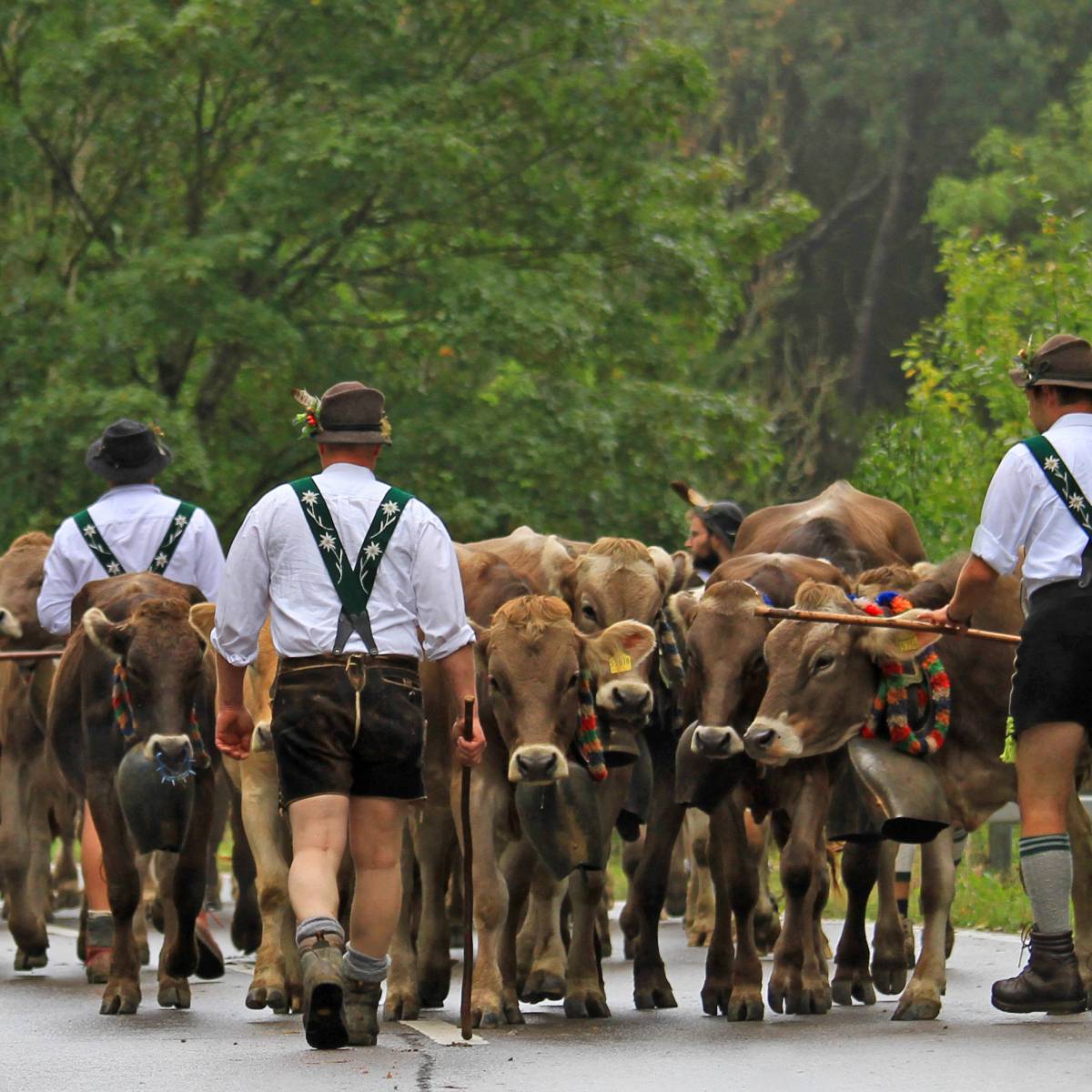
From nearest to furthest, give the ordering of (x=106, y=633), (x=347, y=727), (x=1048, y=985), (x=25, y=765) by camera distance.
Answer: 1. (x=1048, y=985)
2. (x=347, y=727)
3. (x=106, y=633)
4. (x=25, y=765)

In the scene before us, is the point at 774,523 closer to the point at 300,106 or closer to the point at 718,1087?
the point at 718,1087

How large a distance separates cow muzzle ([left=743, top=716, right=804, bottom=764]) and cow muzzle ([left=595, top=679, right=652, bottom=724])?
55 cm

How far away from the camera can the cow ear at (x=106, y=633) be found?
1144cm

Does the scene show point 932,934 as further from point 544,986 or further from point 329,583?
point 329,583

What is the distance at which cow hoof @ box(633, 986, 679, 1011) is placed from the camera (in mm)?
11445

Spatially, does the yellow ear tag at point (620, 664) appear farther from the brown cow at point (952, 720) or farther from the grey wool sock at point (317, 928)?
the grey wool sock at point (317, 928)

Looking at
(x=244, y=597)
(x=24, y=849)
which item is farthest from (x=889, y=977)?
(x=24, y=849)

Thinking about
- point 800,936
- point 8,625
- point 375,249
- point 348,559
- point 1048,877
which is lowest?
point 800,936

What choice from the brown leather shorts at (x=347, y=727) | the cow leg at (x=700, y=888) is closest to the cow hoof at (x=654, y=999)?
the brown leather shorts at (x=347, y=727)

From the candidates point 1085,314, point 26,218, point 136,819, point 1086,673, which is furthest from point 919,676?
point 26,218

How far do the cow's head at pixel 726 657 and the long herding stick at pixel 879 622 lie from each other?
0.26 metres

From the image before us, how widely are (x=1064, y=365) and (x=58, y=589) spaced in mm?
5375

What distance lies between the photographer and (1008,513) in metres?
9.80

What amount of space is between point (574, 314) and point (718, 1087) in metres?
18.5
